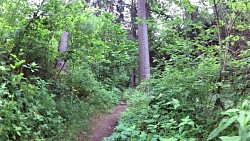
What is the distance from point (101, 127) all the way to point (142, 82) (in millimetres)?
1691

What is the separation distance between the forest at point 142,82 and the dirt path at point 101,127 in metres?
0.23

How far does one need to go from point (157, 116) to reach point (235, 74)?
4.09 ft

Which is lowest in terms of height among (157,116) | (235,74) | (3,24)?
(157,116)

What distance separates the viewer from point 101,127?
5773 mm

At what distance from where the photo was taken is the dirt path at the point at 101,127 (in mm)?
5105

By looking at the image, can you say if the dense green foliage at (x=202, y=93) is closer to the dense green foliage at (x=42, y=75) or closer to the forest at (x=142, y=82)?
the forest at (x=142, y=82)

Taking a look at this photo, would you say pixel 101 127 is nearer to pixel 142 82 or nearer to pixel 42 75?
pixel 142 82

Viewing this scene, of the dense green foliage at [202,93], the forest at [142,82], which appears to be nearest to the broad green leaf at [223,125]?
the forest at [142,82]

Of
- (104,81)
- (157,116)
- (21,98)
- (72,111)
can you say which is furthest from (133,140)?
(104,81)

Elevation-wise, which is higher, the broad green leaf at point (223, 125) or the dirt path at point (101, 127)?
the broad green leaf at point (223, 125)

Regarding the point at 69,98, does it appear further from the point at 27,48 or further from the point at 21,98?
the point at 21,98

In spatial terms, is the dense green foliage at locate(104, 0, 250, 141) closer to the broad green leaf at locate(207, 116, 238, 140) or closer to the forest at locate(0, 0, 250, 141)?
the forest at locate(0, 0, 250, 141)

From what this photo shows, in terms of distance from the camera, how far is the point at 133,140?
3.30m

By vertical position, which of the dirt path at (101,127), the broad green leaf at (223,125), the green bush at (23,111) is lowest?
the dirt path at (101,127)
